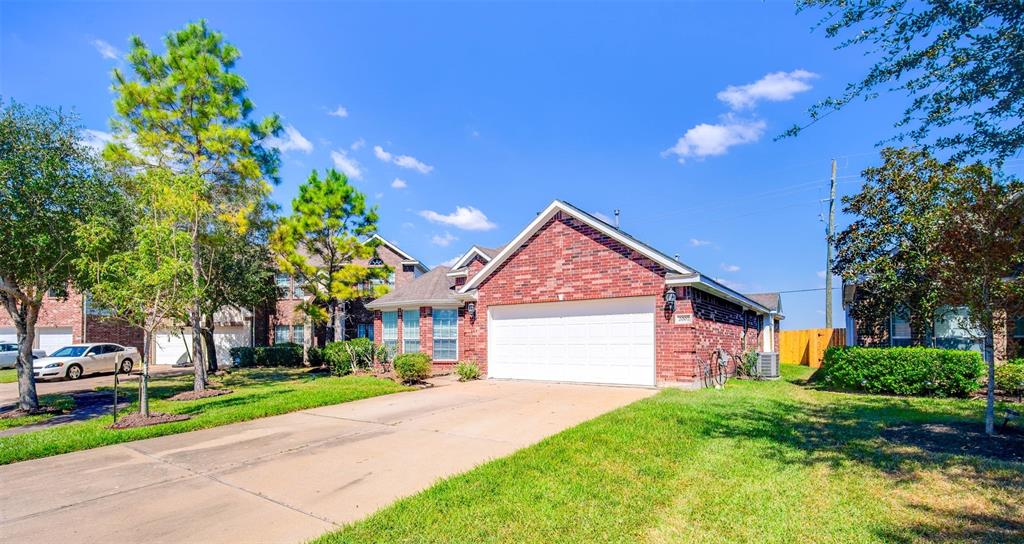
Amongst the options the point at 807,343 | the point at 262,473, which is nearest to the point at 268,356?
the point at 262,473

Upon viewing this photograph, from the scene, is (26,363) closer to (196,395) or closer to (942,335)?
(196,395)

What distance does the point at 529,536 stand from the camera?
3.84 metres

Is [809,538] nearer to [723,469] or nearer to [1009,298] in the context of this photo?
[723,469]

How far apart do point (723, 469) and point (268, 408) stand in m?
8.67

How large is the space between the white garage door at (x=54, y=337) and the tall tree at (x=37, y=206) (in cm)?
1964

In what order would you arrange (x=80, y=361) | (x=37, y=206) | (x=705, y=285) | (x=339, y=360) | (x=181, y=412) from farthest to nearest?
(x=80, y=361)
(x=339, y=360)
(x=705, y=285)
(x=181, y=412)
(x=37, y=206)

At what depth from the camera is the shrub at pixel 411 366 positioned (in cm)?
1388

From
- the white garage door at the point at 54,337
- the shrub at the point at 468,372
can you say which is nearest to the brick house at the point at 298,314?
the white garage door at the point at 54,337

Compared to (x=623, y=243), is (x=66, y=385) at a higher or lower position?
lower

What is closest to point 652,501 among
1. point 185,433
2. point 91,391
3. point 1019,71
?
point 1019,71

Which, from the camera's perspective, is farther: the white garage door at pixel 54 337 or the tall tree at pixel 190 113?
the white garage door at pixel 54 337

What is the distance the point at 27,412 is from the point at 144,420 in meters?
4.50

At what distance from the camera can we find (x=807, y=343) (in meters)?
24.7

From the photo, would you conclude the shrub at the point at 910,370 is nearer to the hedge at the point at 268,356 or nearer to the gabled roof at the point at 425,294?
the gabled roof at the point at 425,294
